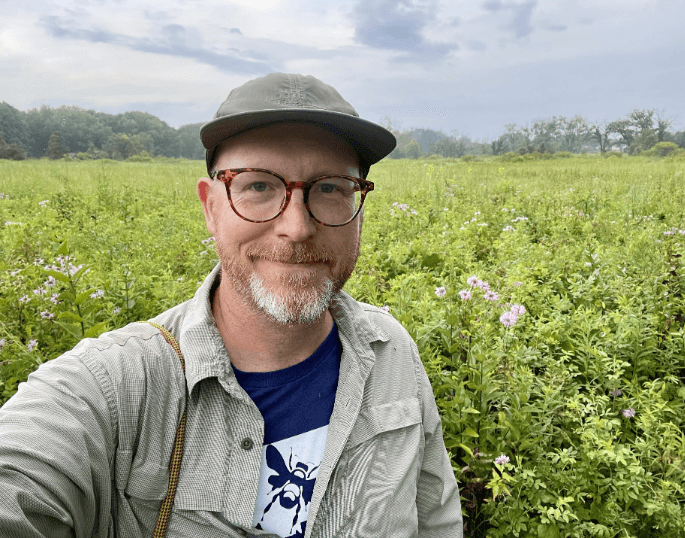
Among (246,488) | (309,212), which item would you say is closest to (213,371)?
(246,488)

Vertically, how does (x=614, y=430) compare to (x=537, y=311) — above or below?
below

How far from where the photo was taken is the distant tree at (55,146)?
229 ft

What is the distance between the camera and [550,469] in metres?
2.22

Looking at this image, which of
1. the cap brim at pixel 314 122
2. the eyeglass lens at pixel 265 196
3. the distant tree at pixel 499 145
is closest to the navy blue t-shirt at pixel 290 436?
the eyeglass lens at pixel 265 196

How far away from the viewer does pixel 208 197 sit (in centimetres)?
152

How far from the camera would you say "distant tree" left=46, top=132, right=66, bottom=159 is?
229ft

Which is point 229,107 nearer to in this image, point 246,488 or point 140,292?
point 246,488

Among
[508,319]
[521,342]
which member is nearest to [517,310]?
[508,319]

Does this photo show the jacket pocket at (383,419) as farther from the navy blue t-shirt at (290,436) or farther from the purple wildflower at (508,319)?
the purple wildflower at (508,319)

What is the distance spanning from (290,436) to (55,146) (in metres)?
84.1

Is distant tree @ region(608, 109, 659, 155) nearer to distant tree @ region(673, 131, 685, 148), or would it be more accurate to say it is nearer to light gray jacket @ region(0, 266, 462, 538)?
distant tree @ region(673, 131, 685, 148)

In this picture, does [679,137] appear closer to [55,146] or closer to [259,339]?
[259,339]

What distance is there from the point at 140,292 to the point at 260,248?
2.48 m

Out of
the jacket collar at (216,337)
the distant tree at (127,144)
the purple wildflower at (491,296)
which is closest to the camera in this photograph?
the jacket collar at (216,337)
